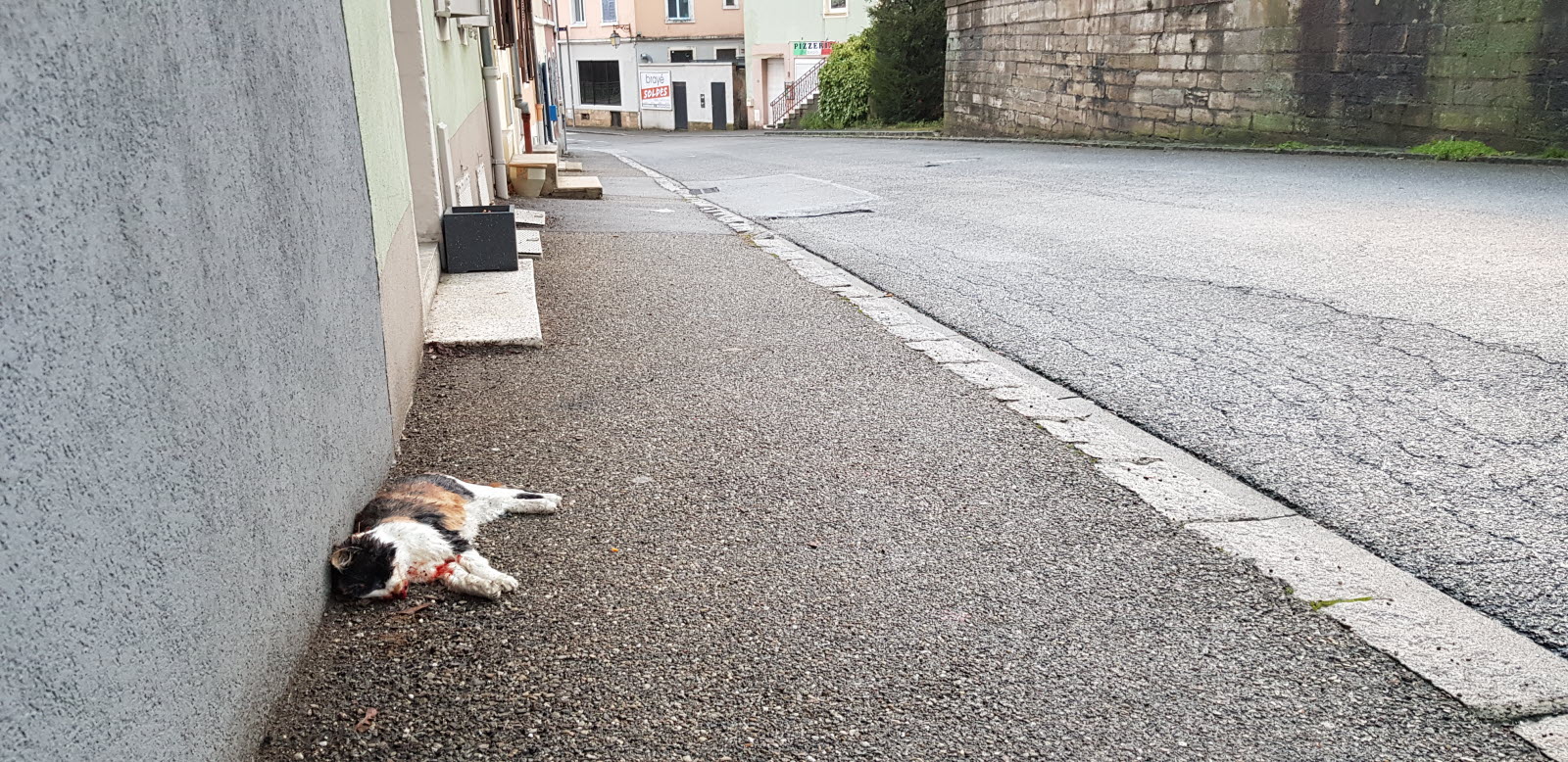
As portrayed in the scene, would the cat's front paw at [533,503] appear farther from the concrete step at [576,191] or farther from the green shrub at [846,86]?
the green shrub at [846,86]

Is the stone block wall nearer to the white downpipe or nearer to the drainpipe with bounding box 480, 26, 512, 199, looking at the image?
the drainpipe with bounding box 480, 26, 512, 199

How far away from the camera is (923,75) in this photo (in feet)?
102

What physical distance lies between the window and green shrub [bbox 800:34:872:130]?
14.4 m

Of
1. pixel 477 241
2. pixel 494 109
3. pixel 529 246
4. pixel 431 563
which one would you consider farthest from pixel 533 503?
pixel 494 109

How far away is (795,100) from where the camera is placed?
143ft

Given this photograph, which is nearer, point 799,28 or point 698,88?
point 799,28

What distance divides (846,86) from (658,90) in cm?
1423

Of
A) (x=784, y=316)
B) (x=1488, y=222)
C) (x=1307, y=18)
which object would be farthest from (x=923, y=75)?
(x=784, y=316)

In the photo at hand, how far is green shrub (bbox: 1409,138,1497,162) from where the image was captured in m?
12.7

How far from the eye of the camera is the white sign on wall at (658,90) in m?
48.3

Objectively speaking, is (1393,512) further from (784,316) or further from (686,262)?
(686,262)

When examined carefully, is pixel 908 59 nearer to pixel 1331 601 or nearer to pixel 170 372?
pixel 1331 601

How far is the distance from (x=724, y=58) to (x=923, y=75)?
727 inches

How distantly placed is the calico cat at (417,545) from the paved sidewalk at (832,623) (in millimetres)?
61
